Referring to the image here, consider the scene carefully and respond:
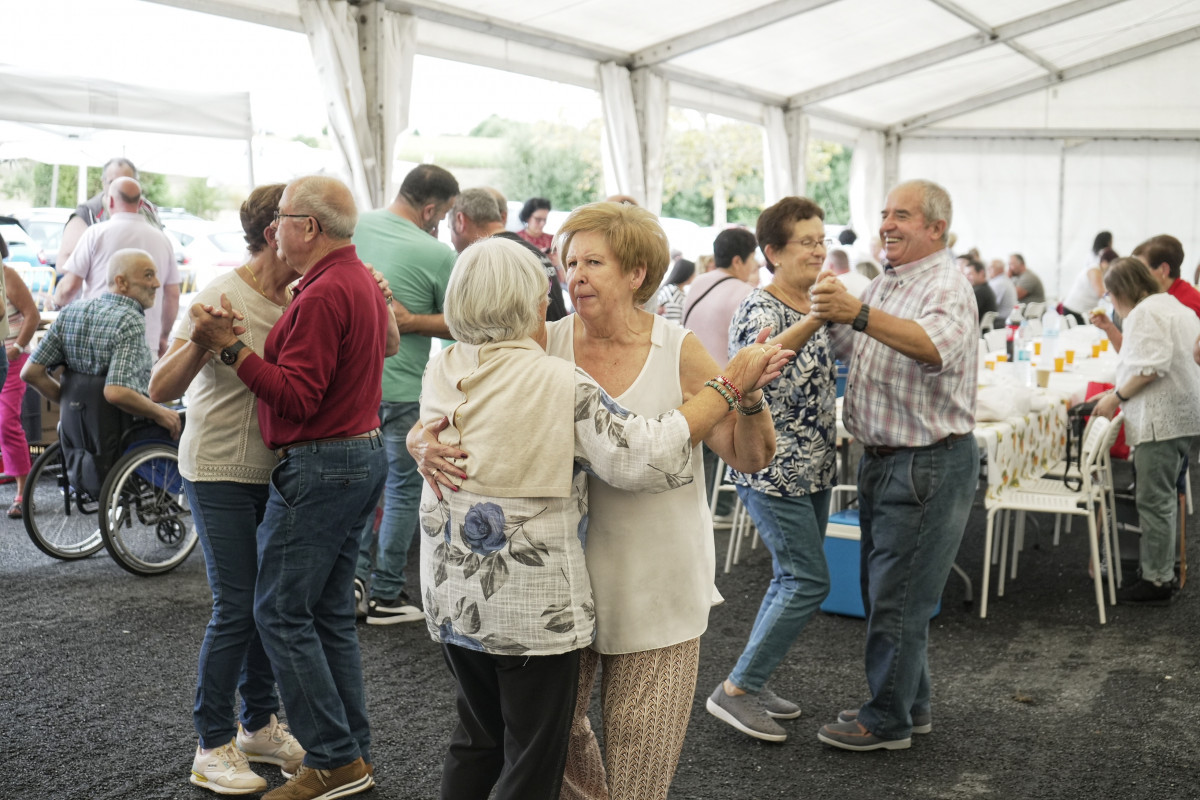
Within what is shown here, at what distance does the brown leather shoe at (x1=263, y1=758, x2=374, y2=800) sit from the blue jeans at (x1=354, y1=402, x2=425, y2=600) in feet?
4.71

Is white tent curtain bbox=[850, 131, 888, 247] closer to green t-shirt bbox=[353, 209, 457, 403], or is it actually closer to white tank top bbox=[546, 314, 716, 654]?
green t-shirt bbox=[353, 209, 457, 403]

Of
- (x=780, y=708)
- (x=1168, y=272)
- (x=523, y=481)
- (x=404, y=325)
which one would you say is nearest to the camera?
(x=523, y=481)

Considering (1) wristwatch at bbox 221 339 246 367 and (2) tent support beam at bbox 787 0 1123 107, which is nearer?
(1) wristwatch at bbox 221 339 246 367

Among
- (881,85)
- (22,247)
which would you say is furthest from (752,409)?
(881,85)

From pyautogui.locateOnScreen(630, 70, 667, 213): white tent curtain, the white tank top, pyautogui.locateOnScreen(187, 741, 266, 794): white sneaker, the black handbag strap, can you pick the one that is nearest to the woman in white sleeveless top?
the white tank top

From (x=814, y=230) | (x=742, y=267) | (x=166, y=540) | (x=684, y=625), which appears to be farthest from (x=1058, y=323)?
(x=684, y=625)

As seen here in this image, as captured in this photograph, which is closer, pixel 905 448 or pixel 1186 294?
pixel 905 448

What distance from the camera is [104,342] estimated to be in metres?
4.49

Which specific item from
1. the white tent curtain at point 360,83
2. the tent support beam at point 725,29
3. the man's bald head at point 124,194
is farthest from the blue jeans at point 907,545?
the tent support beam at point 725,29

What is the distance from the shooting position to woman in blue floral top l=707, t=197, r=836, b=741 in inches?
117

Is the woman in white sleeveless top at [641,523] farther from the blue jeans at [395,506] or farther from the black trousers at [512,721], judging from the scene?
the blue jeans at [395,506]

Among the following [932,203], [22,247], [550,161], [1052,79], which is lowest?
[932,203]

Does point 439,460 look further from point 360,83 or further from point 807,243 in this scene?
point 360,83

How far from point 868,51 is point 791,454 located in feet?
30.6
